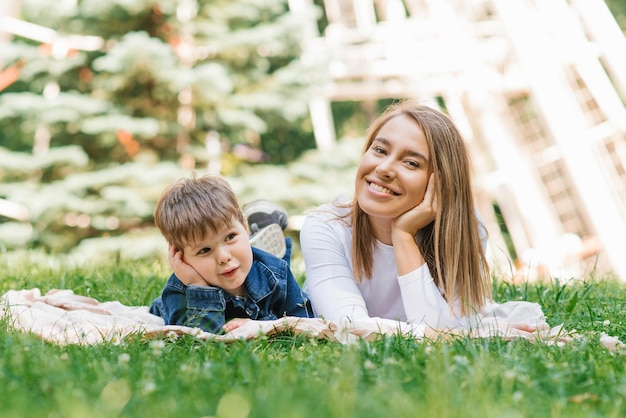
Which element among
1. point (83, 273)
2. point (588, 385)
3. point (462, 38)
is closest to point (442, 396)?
point (588, 385)

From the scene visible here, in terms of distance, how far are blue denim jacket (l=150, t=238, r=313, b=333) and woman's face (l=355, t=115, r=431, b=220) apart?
16.1 inches

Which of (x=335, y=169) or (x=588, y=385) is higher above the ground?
(x=335, y=169)

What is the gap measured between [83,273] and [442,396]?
9.05 ft

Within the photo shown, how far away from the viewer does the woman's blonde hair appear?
109 inches

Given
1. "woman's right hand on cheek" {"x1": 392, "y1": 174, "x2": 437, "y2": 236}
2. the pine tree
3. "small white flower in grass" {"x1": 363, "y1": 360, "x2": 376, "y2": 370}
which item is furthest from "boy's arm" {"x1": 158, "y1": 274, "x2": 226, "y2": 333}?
the pine tree

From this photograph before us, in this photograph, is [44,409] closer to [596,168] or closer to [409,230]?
[409,230]

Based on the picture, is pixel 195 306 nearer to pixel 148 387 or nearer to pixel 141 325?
pixel 141 325

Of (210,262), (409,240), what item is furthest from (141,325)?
(409,240)

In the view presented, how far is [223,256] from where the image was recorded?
8.43 ft

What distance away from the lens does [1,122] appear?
9.12 metres

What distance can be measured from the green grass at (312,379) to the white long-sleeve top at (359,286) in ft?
1.25

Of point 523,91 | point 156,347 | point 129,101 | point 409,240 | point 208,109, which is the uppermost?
point 129,101

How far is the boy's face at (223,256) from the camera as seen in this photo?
8.46ft

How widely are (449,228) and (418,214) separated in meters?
0.13
